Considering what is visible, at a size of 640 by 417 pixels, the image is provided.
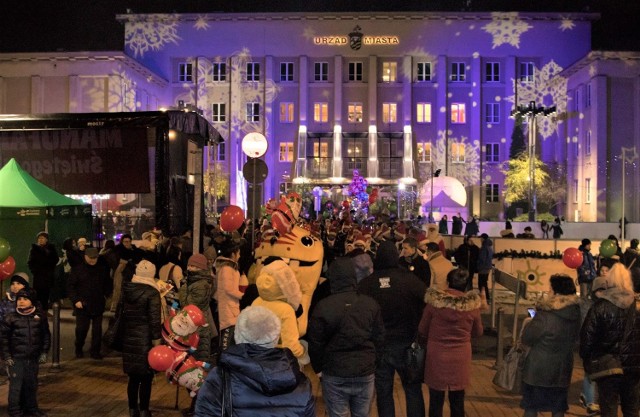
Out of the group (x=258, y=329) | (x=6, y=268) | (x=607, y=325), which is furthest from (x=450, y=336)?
(x=6, y=268)

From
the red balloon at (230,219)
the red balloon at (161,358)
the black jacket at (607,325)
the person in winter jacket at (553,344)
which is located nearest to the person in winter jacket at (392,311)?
the person in winter jacket at (553,344)

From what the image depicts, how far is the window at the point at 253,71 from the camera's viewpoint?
53.3 metres

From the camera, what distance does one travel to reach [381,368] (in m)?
6.08

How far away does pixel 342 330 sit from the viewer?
17.0ft

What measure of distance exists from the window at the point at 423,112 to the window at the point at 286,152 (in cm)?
964

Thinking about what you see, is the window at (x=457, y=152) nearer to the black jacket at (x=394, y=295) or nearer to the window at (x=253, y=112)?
the window at (x=253, y=112)

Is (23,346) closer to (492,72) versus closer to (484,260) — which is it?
(484,260)

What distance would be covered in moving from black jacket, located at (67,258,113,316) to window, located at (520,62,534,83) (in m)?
47.5

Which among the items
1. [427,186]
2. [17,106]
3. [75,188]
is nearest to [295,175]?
[427,186]

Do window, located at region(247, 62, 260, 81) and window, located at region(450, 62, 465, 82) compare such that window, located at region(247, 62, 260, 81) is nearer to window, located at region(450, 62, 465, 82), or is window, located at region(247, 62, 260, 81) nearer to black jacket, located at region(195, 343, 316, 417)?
window, located at region(450, 62, 465, 82)

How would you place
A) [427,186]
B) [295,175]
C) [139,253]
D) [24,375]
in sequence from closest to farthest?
[24,375] < [139,253] < [427,186] < [295,175]

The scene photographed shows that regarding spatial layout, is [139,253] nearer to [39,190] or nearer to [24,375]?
[39,190]

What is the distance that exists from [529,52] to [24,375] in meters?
51.0

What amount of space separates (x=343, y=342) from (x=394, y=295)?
3.24 feet
